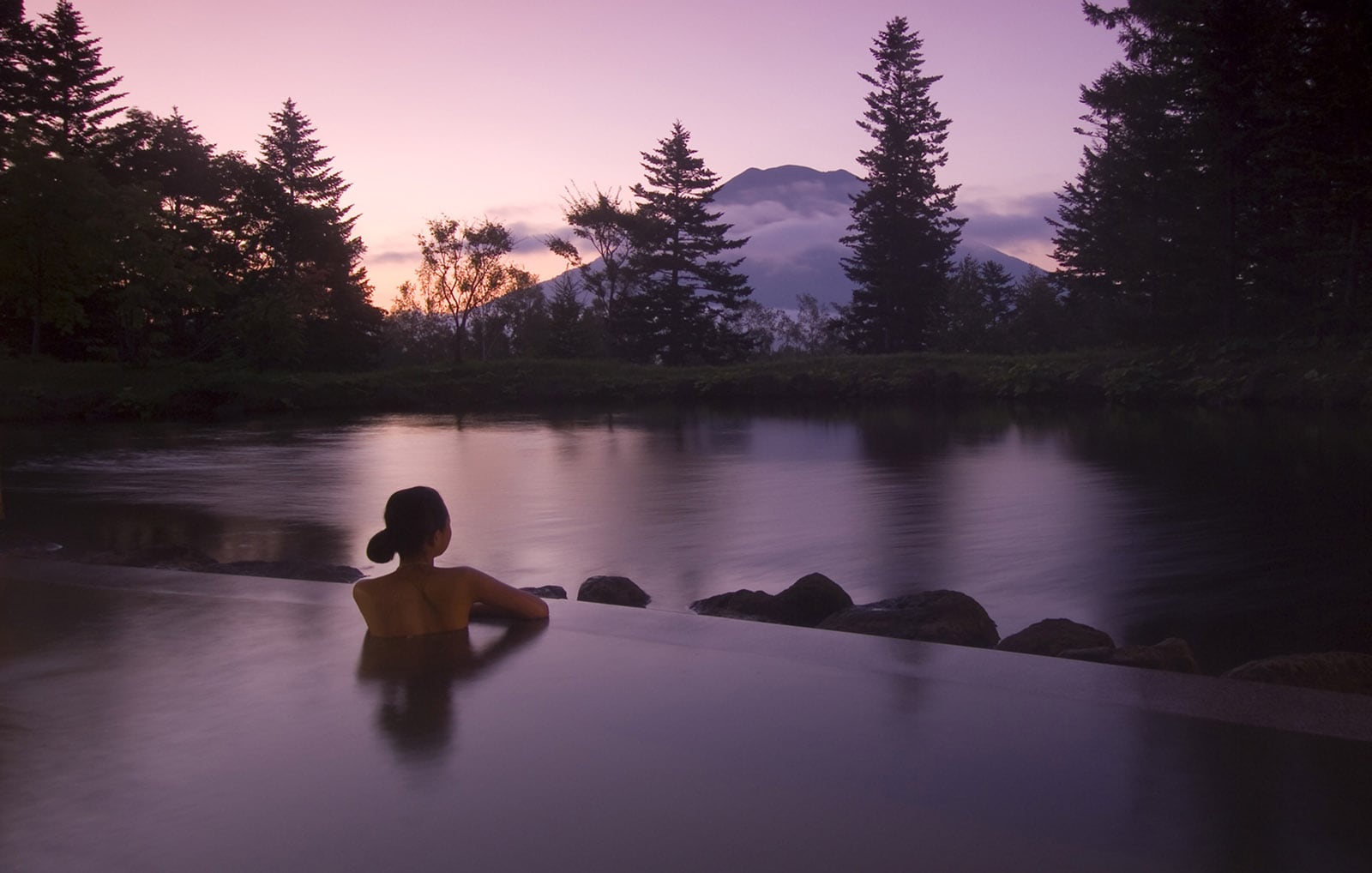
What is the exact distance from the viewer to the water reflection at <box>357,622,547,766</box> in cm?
281

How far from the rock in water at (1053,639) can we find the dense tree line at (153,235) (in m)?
18.3

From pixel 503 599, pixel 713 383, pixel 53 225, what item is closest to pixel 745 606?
pixel 503 599

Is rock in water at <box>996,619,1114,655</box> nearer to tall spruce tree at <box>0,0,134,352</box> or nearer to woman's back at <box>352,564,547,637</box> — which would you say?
woman's back at <box>352,564,547,637</box>

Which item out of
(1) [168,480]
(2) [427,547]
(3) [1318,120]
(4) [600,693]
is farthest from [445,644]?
(3) [1318,120]

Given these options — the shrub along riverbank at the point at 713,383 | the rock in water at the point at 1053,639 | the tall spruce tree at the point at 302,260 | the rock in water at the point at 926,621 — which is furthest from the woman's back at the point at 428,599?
the tall spruce tree at the point at 302,260

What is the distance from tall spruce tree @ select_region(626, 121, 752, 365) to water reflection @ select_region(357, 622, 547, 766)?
3811 cm

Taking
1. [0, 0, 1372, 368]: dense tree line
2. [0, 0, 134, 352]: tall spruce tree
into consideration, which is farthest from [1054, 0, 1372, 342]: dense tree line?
[0, 0, 134, 352]: tall spruce tree

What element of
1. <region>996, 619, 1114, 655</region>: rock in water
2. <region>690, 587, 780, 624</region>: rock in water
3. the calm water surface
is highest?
<region>996, 619, 1114, 655</region>: rock in water

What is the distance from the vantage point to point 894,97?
1665 inches

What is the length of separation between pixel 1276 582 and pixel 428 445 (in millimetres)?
15420

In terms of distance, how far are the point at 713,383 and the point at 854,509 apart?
2242 cm

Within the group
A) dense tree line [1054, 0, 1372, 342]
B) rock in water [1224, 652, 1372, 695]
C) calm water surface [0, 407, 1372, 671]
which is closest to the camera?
rock in water [1224, 652, 1372, 695]

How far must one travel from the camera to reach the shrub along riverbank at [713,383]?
79.7 ft

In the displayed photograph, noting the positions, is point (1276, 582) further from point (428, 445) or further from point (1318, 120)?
point (428, 445)
